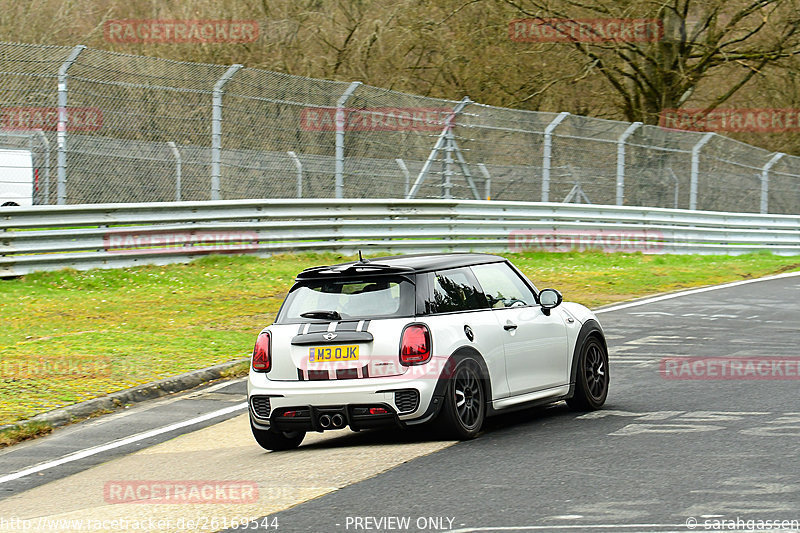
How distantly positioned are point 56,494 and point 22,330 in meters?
6.34

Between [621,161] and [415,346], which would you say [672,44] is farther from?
[415,346]

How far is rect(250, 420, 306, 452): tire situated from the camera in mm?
8015

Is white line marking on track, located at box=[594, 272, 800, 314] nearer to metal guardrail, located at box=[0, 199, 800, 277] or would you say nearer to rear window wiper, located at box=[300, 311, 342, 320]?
metal guardrail, located at box=[0, 199, 800, 277]

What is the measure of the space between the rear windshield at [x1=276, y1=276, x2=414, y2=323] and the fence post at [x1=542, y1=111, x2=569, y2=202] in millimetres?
15992

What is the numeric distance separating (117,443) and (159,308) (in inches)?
261

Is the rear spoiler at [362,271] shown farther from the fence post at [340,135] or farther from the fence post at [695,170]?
the fence post at [695,170]

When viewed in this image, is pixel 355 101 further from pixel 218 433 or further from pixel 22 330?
pixel 218 433

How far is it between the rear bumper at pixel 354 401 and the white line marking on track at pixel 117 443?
1.37 metres

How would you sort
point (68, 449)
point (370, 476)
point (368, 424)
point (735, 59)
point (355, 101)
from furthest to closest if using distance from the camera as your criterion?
point (735, 59) → point (355, 101) → point (68, 449) → point (368, 424) → point (370, 476)

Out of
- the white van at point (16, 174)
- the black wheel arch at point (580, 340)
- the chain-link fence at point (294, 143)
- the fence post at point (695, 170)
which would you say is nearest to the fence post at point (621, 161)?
the chain-link fence at point (294, 143)

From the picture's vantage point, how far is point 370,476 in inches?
272

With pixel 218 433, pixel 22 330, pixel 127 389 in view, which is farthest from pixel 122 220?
pixel 218 433

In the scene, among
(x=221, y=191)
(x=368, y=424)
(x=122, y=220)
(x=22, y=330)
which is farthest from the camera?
(x=221, y=191)

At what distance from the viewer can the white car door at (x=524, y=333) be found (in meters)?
8.33
